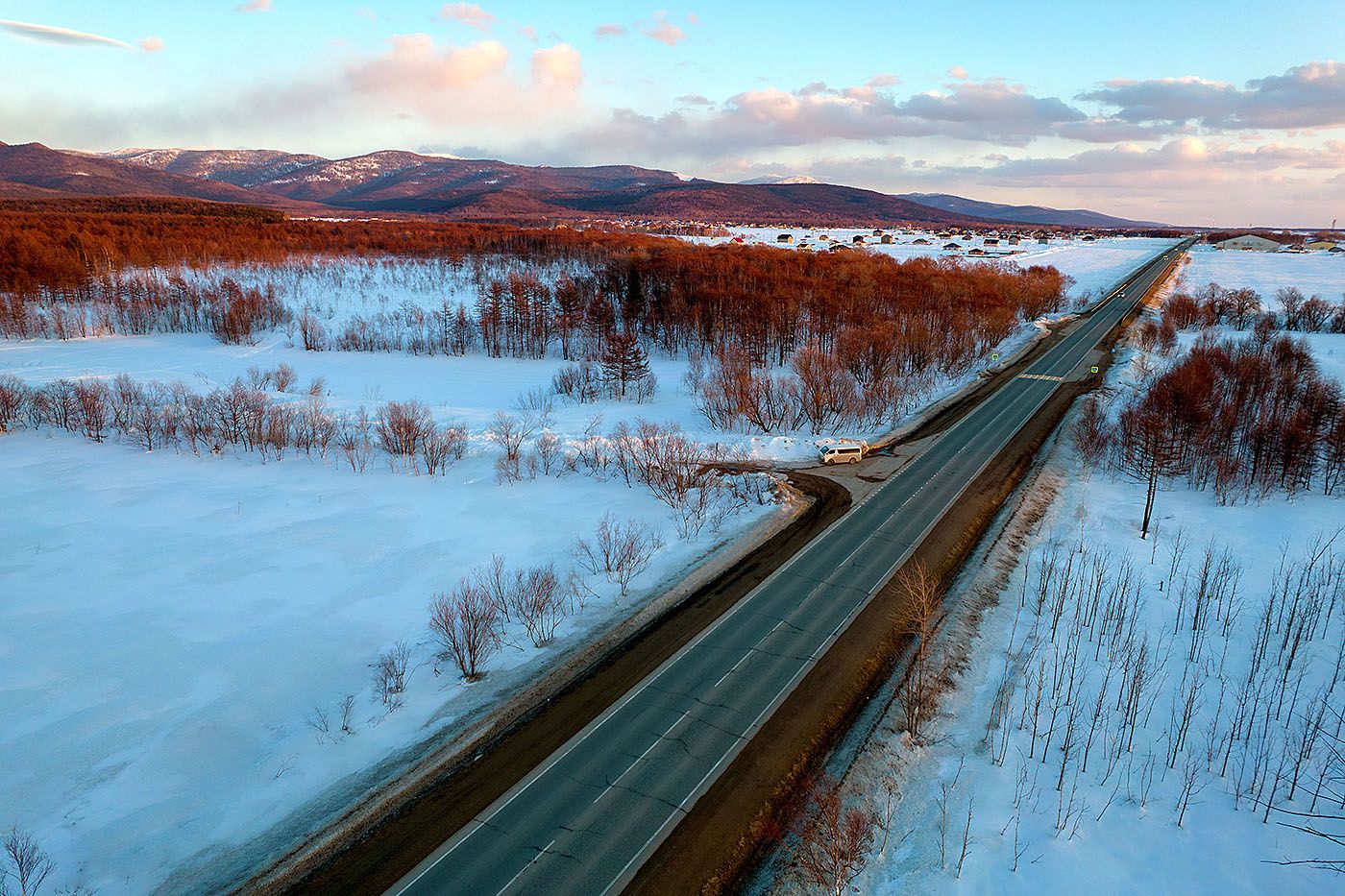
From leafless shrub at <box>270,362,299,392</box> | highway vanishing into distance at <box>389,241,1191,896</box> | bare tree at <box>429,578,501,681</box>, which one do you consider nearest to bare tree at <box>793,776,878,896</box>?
highway vanishing into distance at <box>389,241,1191,896</box>

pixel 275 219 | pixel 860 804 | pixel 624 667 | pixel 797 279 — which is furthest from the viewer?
pixel 275 219

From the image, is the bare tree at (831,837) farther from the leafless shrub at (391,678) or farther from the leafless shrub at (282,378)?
the leafless shrub at (282,378)

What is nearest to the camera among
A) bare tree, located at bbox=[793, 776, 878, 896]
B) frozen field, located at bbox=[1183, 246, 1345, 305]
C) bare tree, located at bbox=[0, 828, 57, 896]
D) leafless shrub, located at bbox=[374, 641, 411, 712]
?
bare tree, located at bbox=[0, 828, 57, 896]

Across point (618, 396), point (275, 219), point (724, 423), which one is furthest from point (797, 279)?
point (275, 219)

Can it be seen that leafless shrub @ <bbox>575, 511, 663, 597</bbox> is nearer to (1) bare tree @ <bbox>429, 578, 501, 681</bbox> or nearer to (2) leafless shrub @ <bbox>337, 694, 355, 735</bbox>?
(1) bare tree @ <bbox>429, 578, 501, 681</bbox>

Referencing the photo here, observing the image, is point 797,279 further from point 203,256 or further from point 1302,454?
→ point 203,256

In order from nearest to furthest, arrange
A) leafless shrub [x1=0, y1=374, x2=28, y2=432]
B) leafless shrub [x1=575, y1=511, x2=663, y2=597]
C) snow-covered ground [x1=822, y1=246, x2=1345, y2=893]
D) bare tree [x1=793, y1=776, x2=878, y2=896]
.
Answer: bare tree [x1=793, y1=776, x2=878, y2=896], snow-covered ground [x1=822, y1=246, x2=1345, y2=893], leafless shrub [x1=575, y1=511, x2=663, y2=597], leafless shrub [x1=0, y1=374, x2=28, y2=432]

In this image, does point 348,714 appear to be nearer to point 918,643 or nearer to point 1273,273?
point 918,643
